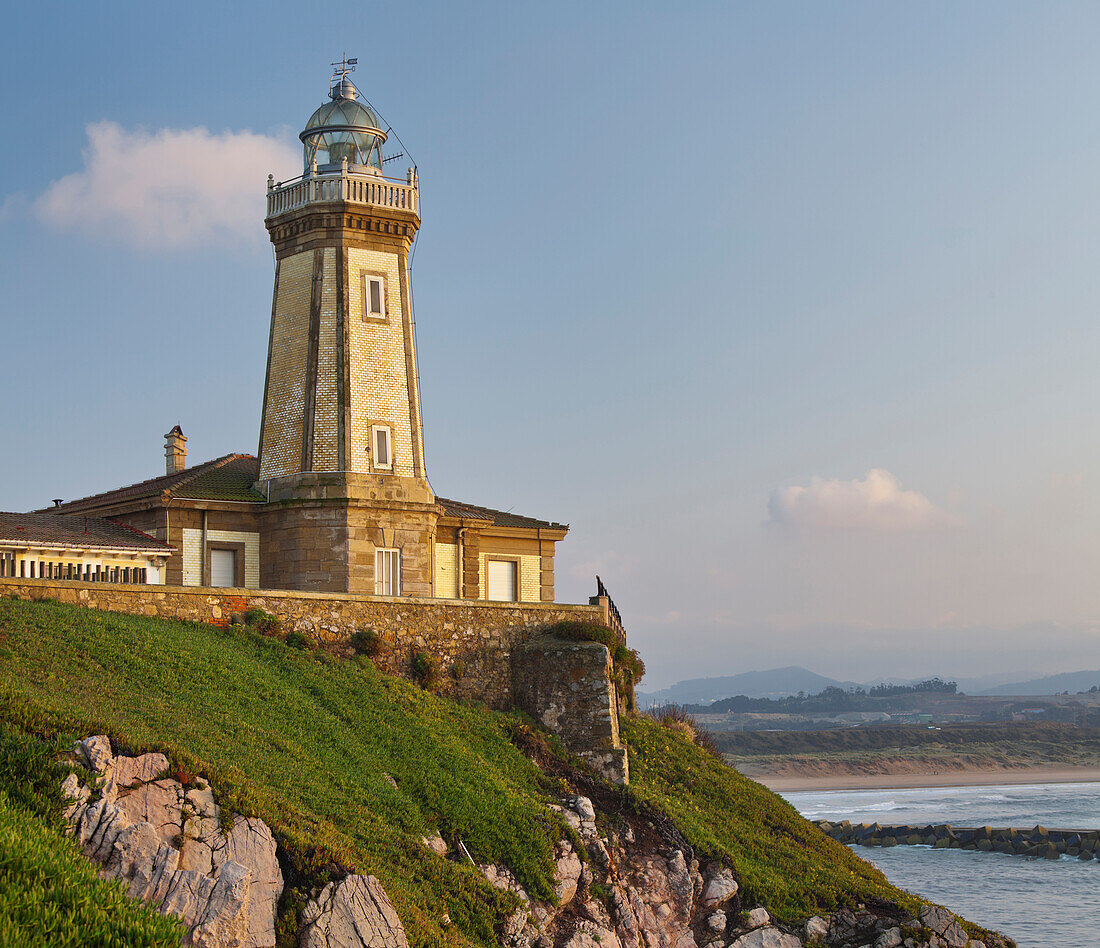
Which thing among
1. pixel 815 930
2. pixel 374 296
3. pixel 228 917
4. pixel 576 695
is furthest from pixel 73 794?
pixel 374 296

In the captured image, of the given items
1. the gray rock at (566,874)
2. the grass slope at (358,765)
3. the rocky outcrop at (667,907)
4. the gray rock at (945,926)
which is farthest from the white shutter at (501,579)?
the gray rock at (945,926)

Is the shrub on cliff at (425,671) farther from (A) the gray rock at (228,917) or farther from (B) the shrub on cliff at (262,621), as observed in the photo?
(A) the gray rock at (228,917)

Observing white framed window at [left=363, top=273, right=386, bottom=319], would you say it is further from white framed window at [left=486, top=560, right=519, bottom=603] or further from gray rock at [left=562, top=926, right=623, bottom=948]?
gray rock at [left=562, top=926, right=623, bottom=948]

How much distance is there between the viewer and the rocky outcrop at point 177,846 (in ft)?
37.1

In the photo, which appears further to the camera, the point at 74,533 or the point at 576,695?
the point at 74,533

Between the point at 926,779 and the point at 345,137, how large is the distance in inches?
3126

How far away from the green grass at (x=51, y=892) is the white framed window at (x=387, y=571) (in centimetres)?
1620

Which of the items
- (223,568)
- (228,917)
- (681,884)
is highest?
(223,568)

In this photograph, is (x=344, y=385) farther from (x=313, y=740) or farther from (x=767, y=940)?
(x=767, y=940)

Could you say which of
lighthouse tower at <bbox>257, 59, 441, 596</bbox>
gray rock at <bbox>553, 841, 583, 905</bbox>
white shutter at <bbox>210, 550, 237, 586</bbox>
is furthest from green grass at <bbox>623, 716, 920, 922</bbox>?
white shutter at <bbox>210, 550, 237, 586</bbox>

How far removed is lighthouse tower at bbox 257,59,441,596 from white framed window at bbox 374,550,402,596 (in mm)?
36

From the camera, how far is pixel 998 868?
42750mm

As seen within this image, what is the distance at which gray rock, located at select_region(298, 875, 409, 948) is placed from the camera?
1224 centimetres

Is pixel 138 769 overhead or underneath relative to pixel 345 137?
underneath
